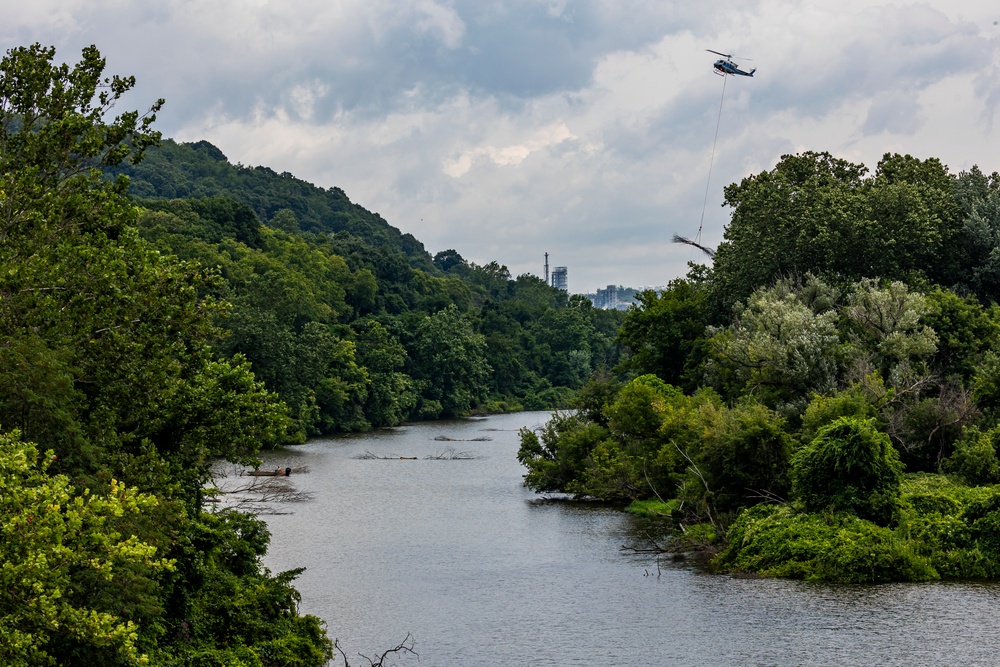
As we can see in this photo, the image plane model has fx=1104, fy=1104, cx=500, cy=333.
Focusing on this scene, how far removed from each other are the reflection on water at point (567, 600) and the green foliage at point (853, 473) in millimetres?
3666

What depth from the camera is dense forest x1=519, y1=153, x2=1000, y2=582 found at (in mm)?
34969

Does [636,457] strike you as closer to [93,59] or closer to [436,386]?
[93,59]

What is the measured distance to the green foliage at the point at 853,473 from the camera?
35094 mm

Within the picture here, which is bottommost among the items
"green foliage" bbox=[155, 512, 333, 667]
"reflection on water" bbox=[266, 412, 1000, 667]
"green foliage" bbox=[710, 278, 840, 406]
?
"reflection on water" bbox=[266, 412, 1000, 667]

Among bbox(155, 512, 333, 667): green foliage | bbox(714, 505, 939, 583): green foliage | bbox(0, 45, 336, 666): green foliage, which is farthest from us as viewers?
bbox(714, 505, 939, 583): green foliage

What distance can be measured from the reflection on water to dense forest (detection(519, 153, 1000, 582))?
83.9 inches

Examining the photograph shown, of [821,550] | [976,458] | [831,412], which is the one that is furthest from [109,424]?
[976,458]

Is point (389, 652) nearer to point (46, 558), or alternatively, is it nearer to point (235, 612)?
point (235, 612)

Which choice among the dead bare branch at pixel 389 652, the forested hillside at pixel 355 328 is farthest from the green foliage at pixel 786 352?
the forested hillside at pixel 355 328

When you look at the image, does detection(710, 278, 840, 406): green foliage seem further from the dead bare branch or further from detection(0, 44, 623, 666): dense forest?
detection(0, 44, 623, 666): dense forest

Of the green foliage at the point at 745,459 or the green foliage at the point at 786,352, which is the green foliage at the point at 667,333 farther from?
the green foliage at the point at 745,459

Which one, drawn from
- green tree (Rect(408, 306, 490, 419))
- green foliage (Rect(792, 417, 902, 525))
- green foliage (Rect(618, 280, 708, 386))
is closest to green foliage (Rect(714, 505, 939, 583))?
green foliage (Rect(792, 417, 902, 525))

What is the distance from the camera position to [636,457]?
5047cm

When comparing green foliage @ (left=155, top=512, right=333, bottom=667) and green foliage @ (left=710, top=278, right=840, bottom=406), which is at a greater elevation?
green foliage @ (left=710, top=278, right=840, bottom=406)
